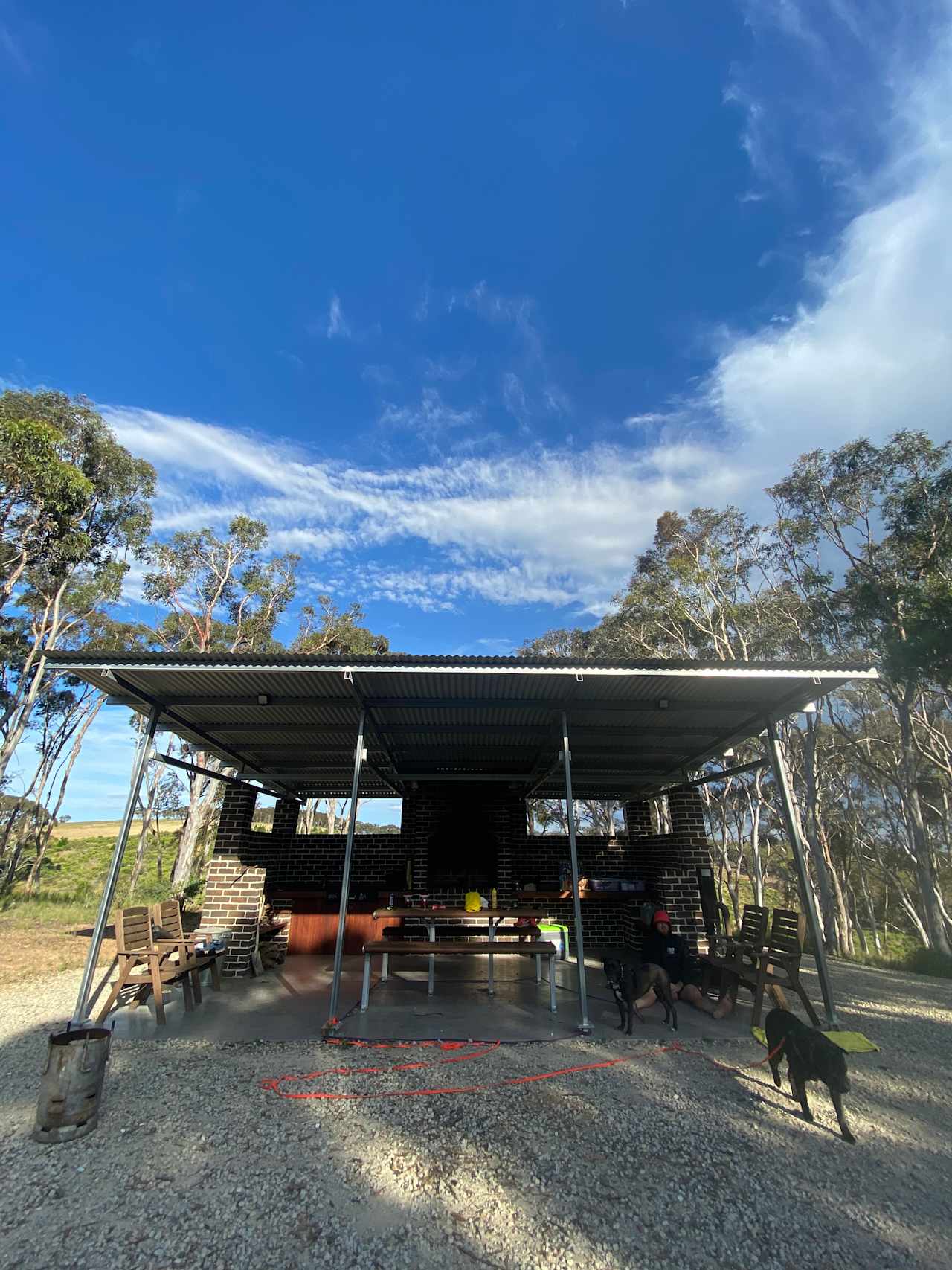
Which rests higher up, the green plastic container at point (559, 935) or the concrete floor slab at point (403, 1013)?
the green plastic container at point (559, 935)

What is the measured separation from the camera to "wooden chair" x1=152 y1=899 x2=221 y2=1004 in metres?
5.14

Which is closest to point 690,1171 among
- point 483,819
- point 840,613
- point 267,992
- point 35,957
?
point 267,992

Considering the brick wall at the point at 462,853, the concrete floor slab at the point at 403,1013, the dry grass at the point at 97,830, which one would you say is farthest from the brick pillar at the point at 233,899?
the dry grass at the point at 97,830

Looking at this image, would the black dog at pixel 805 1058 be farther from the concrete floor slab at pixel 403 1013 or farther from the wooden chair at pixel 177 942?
the wooden chair at pixel 177 942

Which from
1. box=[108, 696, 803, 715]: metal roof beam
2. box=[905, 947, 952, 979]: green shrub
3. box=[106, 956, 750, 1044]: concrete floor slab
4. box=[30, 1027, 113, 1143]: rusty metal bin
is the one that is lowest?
box=[905, 947, 952, 979]: green shrub

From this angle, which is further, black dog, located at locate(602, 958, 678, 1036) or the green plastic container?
the green plastic container

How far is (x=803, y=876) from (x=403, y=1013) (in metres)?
4.04

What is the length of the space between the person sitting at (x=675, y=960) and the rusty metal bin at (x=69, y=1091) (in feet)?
15.2

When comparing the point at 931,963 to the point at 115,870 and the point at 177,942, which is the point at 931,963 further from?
the point at 115,870

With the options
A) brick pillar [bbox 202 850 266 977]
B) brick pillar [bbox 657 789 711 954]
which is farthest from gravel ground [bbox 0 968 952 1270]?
brick pillar [bbox 657 789 711 954]

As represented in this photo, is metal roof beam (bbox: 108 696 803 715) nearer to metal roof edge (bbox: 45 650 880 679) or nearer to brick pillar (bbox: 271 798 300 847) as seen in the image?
metal roof edge (bbox: 45 650 880 679)

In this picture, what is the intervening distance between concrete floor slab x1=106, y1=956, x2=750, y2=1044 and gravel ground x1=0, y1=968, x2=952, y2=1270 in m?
0.66

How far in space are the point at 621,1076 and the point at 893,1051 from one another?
2.56 metres

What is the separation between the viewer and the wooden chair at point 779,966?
16.1ft
